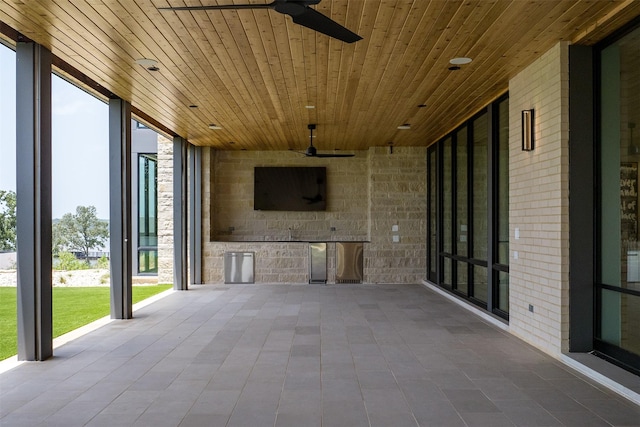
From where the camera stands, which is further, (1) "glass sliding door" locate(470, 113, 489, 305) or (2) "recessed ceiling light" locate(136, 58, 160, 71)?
(1) "glass sliding door" locate(470, 113, 489, 305)

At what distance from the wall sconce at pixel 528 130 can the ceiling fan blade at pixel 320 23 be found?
2.79 meters

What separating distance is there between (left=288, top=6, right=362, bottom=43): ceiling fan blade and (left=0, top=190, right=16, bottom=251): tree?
15.2 feet

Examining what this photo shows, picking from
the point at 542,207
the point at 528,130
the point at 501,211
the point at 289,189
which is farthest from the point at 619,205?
the point at 289,189

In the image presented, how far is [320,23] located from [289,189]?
8.69 metres

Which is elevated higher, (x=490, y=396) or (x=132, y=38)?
(x=132, y=38)

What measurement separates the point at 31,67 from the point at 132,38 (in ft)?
3.32

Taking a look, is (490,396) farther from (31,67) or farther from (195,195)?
(195,195)

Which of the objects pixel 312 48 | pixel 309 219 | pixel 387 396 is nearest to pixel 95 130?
pixel 309 219

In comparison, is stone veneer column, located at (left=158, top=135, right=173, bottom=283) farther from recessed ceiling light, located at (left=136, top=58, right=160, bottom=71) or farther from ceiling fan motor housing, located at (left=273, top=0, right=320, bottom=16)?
ceiling fan motor housing, located at (left=273, top=0, right=320, bottom=16)

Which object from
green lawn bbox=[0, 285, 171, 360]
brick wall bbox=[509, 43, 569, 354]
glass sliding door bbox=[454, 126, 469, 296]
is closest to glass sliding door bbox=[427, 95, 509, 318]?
glass sliding door bbox=[454, 126, 469, 296]

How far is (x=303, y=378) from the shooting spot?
14.8 ft

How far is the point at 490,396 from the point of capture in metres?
4.02

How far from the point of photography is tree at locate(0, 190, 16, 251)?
638 centimetres

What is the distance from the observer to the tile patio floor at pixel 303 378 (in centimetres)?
361
